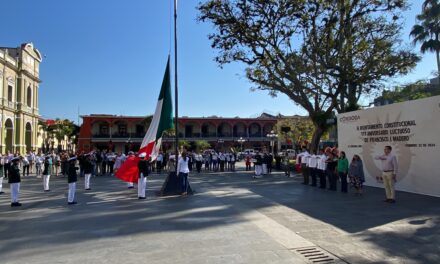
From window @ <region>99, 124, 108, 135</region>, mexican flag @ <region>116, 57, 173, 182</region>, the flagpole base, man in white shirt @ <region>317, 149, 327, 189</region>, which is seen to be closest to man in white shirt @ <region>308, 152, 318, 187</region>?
man in white shirt @ <region>317, 149, 327, 189</region>

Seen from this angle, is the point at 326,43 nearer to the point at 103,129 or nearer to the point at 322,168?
the point at 322,168

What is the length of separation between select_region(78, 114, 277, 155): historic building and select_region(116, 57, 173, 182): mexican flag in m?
47.1

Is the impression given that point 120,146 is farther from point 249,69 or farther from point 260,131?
point 249,69

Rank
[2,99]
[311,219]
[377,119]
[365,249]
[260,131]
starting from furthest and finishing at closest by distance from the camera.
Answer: [260,131] < [2,99] < [377,119] < [311,219] < [365,249]

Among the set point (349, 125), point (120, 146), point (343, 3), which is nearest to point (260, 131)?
point (120, 146)

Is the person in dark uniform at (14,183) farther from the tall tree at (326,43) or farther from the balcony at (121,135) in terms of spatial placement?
the balcony at (121,135)

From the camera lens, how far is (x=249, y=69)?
29.8 metres

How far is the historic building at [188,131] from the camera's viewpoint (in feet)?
215

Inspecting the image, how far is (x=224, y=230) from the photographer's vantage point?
8.25m

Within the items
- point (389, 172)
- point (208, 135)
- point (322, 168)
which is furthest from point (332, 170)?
point (208, 135)

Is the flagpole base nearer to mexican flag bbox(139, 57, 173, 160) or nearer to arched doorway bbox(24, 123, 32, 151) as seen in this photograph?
mexican flag bbox(139, 57, 173, 160)

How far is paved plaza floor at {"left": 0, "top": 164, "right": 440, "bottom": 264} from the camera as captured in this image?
6402mm

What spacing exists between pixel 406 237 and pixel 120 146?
208 ft

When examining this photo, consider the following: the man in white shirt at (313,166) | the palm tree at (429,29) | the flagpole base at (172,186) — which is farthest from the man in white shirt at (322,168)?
the palm tree at (429,29)
